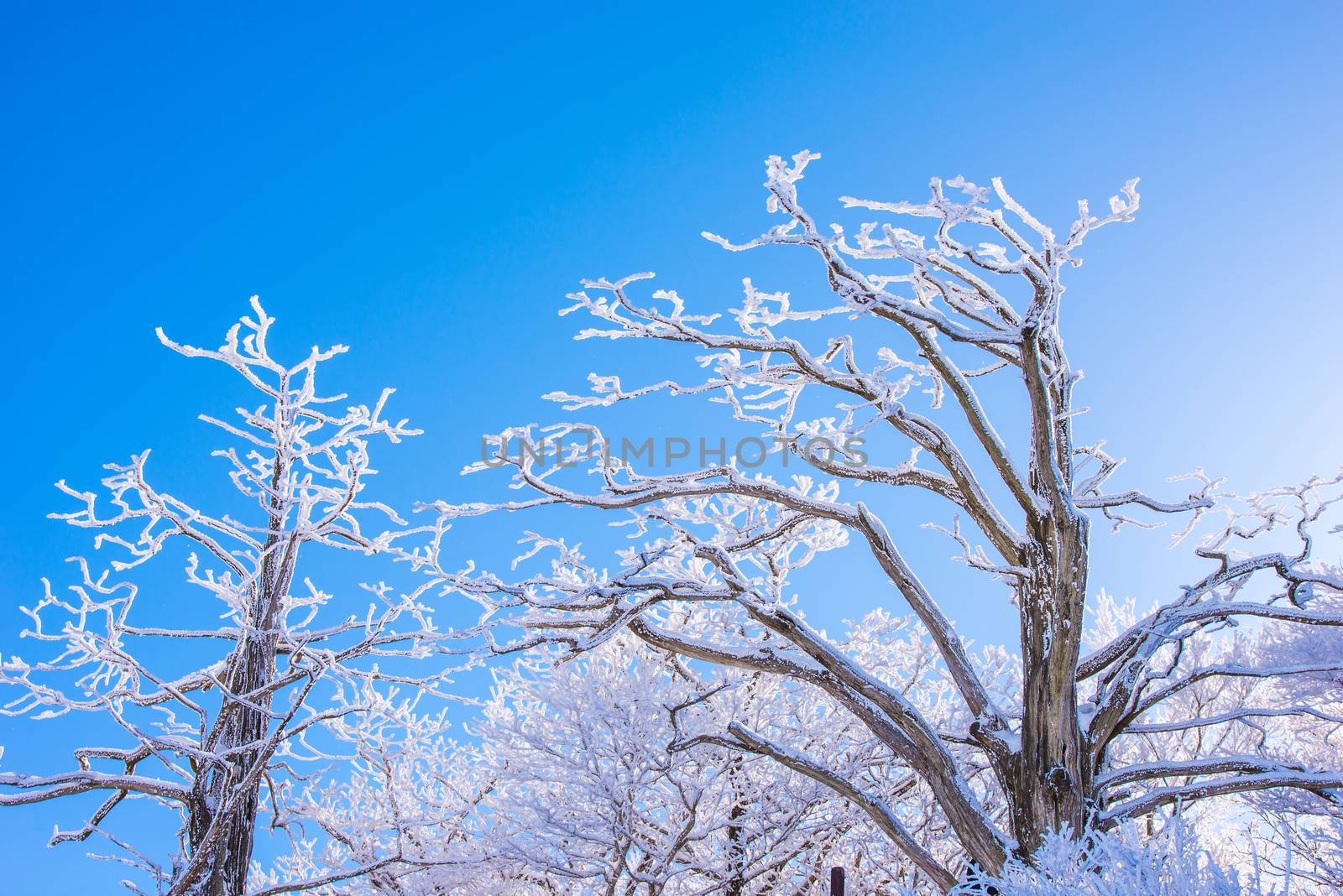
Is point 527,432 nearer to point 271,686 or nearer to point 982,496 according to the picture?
point 271,686

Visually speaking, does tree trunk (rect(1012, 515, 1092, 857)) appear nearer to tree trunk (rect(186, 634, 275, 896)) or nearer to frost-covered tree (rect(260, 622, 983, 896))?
frost-covered tree (rect(260, 622, 983, 896))

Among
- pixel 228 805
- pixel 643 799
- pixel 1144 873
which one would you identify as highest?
pixel 643 799

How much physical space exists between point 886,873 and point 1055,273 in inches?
268

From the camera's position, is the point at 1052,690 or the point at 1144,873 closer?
the point at 1144,873

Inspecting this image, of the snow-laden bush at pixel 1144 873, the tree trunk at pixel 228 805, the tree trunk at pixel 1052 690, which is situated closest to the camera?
the snow-laden bush at pixel 1144 873

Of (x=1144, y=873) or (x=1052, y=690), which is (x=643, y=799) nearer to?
(x=1052, y=690)

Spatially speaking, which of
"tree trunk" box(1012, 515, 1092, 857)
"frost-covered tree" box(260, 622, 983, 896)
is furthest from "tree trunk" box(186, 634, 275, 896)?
"tree trunk" box(1012, 515, 1092, 857)

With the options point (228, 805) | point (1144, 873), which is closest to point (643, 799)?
point (228, 805)

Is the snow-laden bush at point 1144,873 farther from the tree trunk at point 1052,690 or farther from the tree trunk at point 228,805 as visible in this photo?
the tree trunk at point 228,805

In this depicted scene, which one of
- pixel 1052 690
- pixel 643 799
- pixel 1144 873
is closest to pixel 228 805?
pixel 643 799

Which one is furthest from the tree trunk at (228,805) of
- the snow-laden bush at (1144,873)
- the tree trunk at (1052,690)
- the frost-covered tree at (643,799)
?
the tree trunk at (1052,690)

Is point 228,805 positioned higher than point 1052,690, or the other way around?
point 1052,690

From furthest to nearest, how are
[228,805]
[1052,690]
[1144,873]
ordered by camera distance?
[1052,690] < [228,805] < [1144,873]

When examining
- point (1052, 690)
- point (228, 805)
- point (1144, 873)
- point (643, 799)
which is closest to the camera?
point (1144, 873)
